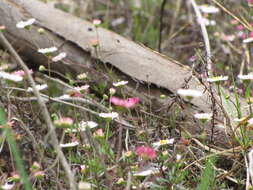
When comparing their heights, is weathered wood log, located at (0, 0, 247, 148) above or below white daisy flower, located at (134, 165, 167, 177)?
above

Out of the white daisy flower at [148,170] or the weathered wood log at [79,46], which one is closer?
the white daisy flower at [148,170]

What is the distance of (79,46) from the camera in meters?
2.39

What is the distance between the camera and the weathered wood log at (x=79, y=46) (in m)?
2.24

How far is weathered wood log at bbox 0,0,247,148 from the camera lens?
224 centimetres

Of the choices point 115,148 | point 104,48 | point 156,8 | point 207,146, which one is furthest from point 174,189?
point 156,8

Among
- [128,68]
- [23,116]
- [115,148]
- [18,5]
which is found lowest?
[115,148]

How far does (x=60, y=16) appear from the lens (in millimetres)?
2520

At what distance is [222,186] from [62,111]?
42.3 inches

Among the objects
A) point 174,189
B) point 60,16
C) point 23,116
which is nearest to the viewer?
point 174,189

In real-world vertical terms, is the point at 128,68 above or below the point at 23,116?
above

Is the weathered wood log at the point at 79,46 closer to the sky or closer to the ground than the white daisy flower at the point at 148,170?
closer to the sky

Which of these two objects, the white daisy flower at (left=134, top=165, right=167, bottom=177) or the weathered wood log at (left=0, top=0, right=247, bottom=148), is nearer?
the white daisy flower at (left=134, top=165, right=167, bottom=177)

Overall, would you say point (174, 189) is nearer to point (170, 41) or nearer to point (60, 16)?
point (60, 16)

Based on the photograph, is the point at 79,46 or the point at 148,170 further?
the point at 79,46
